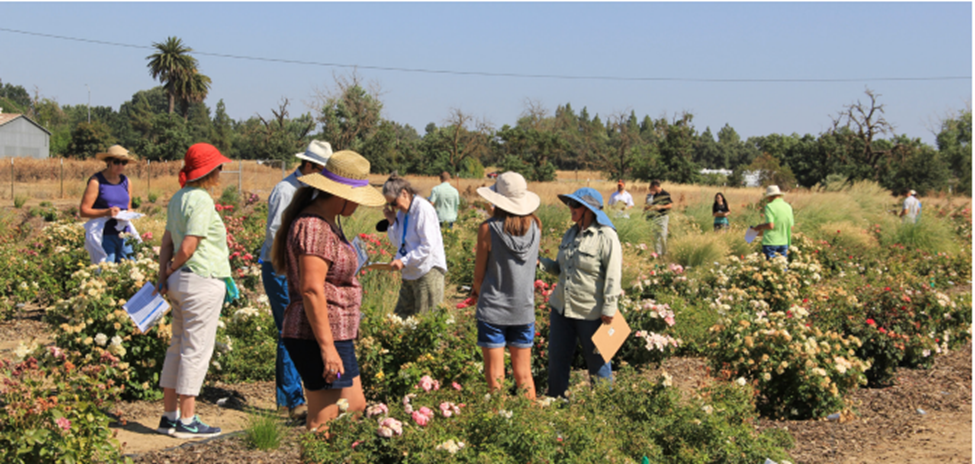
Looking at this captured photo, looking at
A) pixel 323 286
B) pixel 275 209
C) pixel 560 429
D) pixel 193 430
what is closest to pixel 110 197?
pixel 275 209

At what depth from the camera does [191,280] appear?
358 centimetres

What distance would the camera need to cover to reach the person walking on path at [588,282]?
415 cm

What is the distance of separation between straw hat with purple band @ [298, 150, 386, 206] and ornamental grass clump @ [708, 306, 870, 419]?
8.98ft

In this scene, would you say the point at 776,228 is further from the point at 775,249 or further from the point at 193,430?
the point at 193,430

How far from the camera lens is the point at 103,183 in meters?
5.80

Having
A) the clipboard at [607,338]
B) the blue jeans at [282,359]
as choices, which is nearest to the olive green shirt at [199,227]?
the blue jeans at [282,359]

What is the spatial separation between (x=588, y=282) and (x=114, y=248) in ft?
13.2

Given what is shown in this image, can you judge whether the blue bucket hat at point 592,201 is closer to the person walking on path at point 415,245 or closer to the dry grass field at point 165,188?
the person walking on path at point 415,245

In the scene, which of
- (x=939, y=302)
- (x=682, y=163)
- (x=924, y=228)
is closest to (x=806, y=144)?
(x=682, y=163)

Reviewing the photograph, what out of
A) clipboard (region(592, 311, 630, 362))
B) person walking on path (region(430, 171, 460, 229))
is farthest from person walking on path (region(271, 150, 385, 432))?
person walking on path (region(430, 171, 460, 229))

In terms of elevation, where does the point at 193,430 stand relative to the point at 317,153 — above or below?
below

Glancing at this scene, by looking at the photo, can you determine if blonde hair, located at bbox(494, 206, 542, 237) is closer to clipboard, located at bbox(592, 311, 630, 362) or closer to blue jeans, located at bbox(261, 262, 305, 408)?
clipboard, located at bbox(592, 311, 630, 362)

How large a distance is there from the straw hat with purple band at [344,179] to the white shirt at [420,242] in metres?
1.71

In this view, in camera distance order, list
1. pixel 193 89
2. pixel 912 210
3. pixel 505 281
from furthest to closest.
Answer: pixel 193 89 → pixel 912 210 → pixel 505 281
